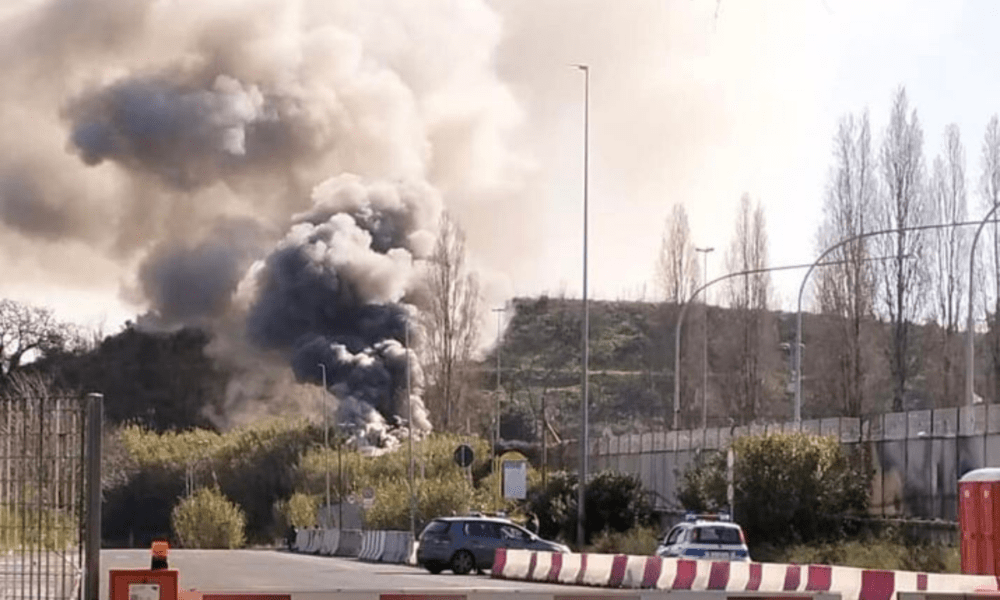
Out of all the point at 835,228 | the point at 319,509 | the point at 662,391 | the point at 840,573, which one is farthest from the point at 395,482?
the point at 662,391

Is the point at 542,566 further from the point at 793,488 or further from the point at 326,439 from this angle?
the point at 326,439

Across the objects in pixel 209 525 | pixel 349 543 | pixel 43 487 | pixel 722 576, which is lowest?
pixel 209 525

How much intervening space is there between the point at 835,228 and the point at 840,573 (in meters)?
50.4

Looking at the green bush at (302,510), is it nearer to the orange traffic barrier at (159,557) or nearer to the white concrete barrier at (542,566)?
the white concrete barrier at (542,566)

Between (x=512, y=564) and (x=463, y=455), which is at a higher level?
(x=463, y=455)

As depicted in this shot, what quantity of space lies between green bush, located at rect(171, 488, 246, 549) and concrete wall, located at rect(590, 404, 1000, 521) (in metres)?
35.2

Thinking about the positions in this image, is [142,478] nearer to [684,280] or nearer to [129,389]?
[129,389]

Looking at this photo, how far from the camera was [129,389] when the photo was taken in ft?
405

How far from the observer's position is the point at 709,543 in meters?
40.6

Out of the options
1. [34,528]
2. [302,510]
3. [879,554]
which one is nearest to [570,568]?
[879,554]

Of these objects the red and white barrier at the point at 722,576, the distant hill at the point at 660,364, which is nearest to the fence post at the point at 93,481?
the red and white barrier at the point at 722,576

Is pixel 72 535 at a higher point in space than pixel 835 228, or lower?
lower

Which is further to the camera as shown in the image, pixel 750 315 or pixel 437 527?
pixel 750 315

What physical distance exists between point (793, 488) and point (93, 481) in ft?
136
